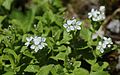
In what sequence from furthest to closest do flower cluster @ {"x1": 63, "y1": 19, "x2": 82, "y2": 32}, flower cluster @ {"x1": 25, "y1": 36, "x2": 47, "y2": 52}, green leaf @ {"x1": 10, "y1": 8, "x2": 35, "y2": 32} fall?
green leaf @ {"x1": 10, "y1": 8, "x2": 35, "y2": 32}, flower cluster @ {"x1": 63, "y1": 19, "x2": 82, "y2": 32}, flower cluster @ {"x1": 25, "y1": 36, "x2": 47, "y2": 52}

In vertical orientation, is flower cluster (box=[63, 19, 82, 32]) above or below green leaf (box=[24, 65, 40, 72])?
above

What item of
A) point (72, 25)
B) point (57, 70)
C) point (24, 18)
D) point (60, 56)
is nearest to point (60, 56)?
point (60, 56)

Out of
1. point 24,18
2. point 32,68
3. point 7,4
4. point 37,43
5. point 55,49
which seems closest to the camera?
point 37,43

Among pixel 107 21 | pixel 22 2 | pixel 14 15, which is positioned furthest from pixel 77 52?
pixel 22 2

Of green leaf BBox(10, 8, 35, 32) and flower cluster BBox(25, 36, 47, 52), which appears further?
green leaf BBox(10, 8, 35, 32)

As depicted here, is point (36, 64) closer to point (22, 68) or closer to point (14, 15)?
point (22, 68)

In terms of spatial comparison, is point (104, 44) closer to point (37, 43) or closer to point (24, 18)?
point (37, 43)

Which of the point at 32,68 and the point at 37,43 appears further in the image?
the point at 32,68

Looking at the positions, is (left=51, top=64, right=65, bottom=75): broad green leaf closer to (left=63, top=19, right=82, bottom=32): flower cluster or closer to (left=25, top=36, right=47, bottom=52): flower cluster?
(left=25, top=36, right=47, bottom=52): flower cluster

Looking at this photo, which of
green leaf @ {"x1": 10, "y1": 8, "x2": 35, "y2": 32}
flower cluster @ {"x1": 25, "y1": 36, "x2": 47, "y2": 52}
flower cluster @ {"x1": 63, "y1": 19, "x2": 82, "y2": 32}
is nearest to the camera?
flower cluster @ {"x1": 25, "y1": 36, "x2": 47, "y2": 52}

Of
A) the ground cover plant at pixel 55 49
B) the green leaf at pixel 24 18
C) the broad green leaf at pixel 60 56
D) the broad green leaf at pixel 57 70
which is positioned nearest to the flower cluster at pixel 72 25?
the ground cover plant at pixel 55 49

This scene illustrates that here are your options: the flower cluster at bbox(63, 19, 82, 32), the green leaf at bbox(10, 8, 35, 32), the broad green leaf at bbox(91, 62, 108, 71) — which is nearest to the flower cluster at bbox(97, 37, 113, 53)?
the broad green leaf at bbox(91, 62, 108, 71)
